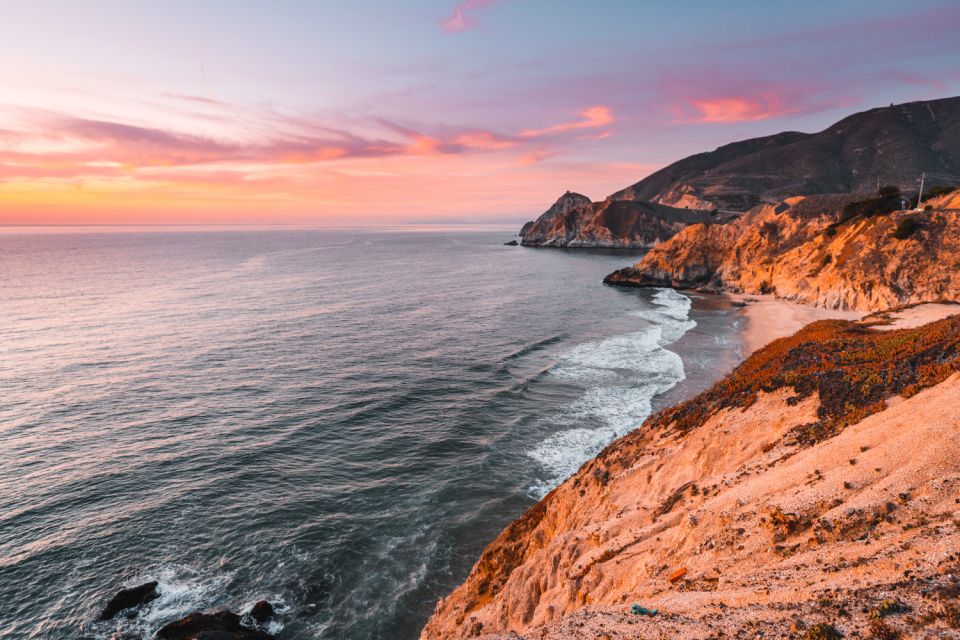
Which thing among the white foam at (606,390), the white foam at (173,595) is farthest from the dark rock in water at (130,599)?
the white foam at (606,390)

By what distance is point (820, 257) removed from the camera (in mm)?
65875

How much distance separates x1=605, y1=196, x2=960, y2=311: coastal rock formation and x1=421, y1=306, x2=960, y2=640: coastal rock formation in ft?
148

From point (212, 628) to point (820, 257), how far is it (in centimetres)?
8034

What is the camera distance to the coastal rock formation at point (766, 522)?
7.11m

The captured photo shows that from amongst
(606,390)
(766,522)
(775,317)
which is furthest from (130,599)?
(775,317)

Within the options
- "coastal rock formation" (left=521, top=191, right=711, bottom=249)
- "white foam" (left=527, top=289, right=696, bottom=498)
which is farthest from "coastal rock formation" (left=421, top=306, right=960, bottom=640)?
"coastal rock formation" (left=521, top=191, right=711, bottom=249)

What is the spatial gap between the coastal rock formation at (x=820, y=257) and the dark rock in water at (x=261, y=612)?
62284mm

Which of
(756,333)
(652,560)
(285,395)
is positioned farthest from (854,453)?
(756,333)

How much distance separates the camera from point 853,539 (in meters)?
8.29

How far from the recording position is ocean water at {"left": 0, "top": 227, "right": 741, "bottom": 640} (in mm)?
18656

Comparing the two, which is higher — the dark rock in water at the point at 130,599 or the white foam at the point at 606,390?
the white foam at the point at 606,390

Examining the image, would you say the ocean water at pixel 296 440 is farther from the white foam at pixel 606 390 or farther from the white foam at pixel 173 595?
the white foam at pixel 606 390

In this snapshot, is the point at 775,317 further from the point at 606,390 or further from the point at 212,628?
the point at 212,628

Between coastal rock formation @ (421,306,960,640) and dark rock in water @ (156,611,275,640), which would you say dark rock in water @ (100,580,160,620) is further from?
coastal rock formation @ (421,306,960,640)
